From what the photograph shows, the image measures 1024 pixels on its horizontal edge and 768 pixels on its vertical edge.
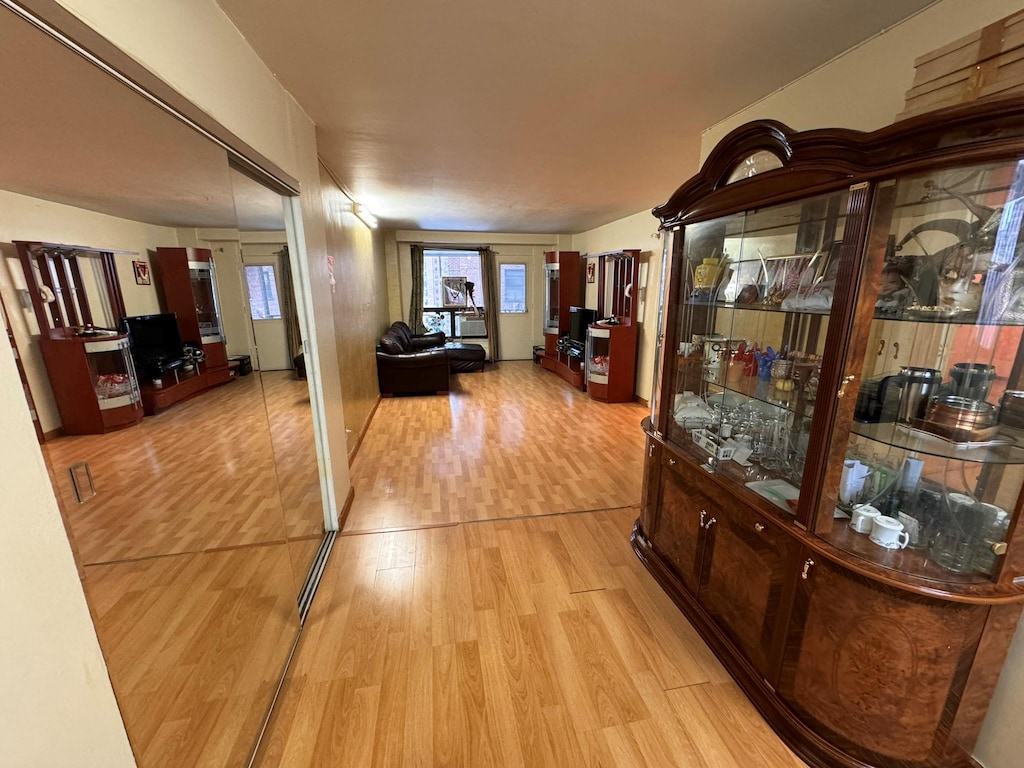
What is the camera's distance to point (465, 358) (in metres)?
7.34

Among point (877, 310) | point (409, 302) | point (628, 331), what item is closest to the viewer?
point (877, 310)

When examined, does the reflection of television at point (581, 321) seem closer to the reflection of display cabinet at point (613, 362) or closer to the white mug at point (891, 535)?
the reflection of display cabinet at point (613, 362)

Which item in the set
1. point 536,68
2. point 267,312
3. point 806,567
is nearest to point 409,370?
point 267,312

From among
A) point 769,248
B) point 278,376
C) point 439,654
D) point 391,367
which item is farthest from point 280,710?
point 391,367

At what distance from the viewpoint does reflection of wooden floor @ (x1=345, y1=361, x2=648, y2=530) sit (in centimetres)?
295

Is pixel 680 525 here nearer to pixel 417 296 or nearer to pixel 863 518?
pixel 863 518

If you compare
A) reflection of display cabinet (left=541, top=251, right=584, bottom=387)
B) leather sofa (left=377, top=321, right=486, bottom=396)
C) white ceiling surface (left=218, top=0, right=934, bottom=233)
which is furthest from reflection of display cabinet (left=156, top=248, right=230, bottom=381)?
reflection of display cabinet (left=541, top=251, right=584, bottom=387)

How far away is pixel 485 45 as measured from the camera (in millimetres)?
1577

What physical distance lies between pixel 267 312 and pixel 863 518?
2.82 m

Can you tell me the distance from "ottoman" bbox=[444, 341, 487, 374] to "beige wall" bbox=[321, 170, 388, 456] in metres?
1.62

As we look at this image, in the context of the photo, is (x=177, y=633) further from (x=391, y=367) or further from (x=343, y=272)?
(x=391, y=367)

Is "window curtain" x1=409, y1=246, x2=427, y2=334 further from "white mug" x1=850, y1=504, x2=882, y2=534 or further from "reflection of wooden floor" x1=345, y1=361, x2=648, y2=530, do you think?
"white mug" x1=850, y1=504, x2=882, y2=534

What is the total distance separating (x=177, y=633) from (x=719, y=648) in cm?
212

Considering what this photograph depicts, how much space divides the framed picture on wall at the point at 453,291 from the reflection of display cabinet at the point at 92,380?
7.31 meters
